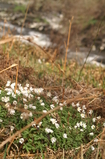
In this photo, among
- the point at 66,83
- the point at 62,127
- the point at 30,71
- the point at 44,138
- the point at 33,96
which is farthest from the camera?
the point at 66,83

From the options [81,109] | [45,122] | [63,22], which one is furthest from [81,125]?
[63,22]

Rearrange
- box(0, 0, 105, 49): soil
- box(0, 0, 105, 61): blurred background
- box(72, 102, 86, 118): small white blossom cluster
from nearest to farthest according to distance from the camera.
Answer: box(72, 102, 86, 118): small white blossom cluster → box(0, 0, 105, 61): blurred background → box(0, 0, 105, 49): soil

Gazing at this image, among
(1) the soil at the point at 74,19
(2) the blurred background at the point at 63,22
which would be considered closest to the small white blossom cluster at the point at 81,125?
(2) the blurred background at the point at 63,22

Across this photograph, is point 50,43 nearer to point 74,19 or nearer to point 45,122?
point 74,19

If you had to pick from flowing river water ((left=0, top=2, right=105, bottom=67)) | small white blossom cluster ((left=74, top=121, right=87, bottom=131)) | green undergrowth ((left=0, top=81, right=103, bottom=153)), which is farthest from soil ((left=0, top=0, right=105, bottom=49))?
small white blossom cluster ((left=74, top=121, right=87, bottom=131))

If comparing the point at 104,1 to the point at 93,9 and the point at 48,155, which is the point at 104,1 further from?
the point at 48,155

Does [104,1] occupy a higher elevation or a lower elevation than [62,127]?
higher

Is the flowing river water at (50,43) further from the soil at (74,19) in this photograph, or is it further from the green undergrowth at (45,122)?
the green undergrowth at (45,122)

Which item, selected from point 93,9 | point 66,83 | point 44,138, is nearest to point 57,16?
point 93,9

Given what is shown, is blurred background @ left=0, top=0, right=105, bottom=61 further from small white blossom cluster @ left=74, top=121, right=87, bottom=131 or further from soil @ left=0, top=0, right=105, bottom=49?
small white blossom cluster @ left=74, top=121, right=87, bottom=131
